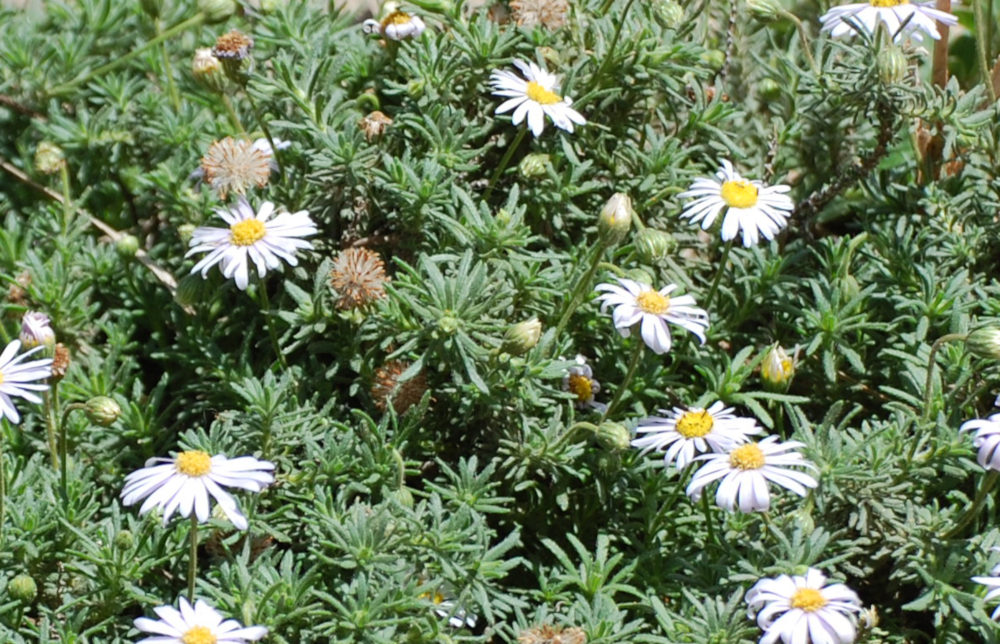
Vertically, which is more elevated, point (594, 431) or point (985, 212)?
point (985, 212)

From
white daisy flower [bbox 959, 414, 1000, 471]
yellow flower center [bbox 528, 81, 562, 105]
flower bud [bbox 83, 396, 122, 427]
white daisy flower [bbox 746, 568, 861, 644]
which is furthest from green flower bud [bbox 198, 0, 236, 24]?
white daisy flower [bbox 959, 414, 1000, 471]

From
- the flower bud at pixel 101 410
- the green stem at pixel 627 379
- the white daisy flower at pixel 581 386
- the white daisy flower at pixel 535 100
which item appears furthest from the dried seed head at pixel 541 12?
the flower bud at pixel 101 410

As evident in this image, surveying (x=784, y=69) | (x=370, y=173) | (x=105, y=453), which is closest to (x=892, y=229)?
(x=784, y=69)

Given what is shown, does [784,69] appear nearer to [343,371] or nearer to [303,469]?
[343,371]

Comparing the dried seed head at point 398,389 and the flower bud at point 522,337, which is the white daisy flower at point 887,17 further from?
the dried seed head at point 398,389

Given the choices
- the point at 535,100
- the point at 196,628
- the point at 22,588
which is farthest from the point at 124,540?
the point at 535,100
